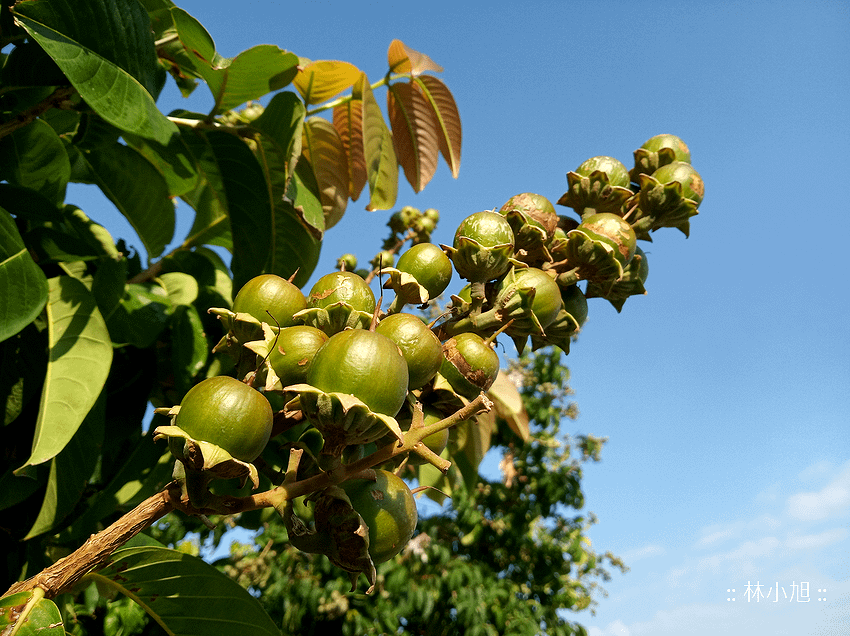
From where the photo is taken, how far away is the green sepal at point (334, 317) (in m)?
0.98

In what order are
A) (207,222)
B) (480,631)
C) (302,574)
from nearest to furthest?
(207,222)
(480,631)
(302,574)

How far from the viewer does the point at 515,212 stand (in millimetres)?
1218

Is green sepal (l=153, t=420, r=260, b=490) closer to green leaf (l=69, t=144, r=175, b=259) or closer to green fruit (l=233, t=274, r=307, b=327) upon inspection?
green fruit (l=233, t=274, r=307, b=327)

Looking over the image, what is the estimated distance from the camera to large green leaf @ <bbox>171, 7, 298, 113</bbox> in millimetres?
1712

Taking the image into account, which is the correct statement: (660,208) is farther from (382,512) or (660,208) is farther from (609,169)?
(382,512)

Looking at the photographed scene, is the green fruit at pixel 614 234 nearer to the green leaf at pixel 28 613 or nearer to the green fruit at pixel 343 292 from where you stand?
the green fruit at pixel 343 292

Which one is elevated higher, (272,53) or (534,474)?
(534,474)

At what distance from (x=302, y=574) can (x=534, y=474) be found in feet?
8.99

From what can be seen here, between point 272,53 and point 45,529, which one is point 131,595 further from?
point 272,53

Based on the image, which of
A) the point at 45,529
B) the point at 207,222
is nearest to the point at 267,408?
the point at 45,529

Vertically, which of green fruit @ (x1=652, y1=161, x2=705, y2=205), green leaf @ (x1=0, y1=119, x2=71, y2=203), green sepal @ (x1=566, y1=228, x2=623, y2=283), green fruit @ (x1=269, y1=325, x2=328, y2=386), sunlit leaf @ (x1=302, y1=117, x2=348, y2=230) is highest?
sunlit leaf @ (x1=302, y1=117, x2=348, y2=230)

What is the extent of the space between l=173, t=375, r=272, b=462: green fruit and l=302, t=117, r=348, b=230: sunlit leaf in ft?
4.82

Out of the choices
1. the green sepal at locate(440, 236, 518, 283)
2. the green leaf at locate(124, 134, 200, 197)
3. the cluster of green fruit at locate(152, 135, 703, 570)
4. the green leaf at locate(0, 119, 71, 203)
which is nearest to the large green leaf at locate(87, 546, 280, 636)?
the cluster of green fruit at locate(152, 135, 703, 570)

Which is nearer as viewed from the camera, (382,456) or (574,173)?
(382,456)
